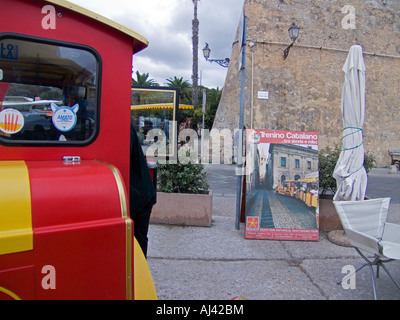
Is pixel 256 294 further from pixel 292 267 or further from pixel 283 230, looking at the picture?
pixel 283 230

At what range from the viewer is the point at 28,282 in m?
1.28

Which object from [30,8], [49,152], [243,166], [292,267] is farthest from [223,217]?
[30,8]

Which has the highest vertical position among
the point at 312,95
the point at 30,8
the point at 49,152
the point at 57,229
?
the point at 312,95

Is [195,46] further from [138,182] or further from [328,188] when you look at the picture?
[138,182]

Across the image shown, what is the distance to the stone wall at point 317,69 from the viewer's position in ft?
58.5

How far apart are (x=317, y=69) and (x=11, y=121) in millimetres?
19198

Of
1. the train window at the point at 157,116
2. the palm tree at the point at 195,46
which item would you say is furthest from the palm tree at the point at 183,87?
the train window at the point at 157,116

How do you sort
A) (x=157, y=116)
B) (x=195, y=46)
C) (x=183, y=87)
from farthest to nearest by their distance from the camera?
(x=183, y=87) < (x=195, y=46) < (x=157, y=116)

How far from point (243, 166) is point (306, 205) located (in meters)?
1.14

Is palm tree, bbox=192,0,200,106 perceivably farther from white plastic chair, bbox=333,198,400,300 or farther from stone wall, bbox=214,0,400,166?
white plastic chair, bbox=333,198,400,300

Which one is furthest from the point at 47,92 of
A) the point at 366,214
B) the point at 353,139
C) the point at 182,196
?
the point at 353,139

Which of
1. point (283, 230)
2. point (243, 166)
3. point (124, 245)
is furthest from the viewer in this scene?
point (243, 166)

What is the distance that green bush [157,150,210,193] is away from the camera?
16.7ft

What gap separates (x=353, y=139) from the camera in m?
4.42
